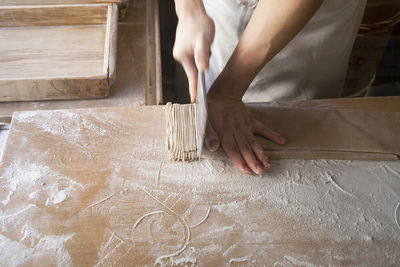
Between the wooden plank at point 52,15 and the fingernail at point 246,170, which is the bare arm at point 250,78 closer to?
the fingernail at point 246,170

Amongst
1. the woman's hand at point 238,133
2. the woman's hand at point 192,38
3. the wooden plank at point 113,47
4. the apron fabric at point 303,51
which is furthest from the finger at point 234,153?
the wooden plank at point 113,47

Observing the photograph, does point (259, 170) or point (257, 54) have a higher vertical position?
point (257, 54)

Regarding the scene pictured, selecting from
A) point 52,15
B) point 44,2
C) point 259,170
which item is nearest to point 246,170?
point 259,170

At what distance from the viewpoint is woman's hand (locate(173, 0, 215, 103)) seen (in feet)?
3.39

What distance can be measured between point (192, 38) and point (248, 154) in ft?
1.32

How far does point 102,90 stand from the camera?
4.18 feet

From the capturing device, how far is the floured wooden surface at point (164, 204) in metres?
0.79

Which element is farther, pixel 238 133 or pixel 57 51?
pixel 57 51

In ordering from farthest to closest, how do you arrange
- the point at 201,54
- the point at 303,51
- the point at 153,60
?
the point at 153,60 < the point at 303,51 < the point at 201,54

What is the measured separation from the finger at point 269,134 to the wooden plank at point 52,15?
937 millimetres

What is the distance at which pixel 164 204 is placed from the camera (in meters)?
0.88

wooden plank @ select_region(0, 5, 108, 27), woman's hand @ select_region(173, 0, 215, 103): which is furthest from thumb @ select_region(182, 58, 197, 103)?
wooden plank @ select_region(0, 5, 108, 27)

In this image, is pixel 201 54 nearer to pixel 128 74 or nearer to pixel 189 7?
pixel 189 7

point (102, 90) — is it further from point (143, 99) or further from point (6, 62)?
point (6, 62)
